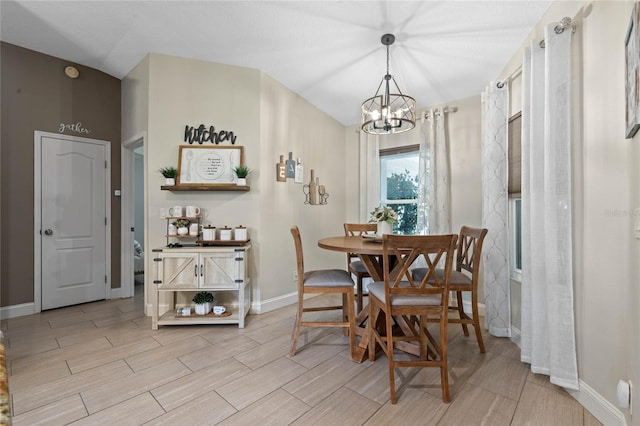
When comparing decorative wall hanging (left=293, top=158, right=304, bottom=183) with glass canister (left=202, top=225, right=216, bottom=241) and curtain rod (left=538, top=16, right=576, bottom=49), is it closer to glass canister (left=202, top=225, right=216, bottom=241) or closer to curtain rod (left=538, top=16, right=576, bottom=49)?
glass canister (left=202, top=225, right=216, bottom=241)

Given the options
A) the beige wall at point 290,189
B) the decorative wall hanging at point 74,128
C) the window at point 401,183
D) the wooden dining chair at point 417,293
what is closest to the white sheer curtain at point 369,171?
the window at point 401,183

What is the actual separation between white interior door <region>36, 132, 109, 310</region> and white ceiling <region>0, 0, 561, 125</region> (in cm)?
106

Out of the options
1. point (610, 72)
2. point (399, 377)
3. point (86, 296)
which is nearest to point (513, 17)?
point (610, 72)

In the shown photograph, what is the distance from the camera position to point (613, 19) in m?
1.49

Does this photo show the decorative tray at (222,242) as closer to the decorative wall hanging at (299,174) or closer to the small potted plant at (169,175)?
the small potted plant at (169,175)

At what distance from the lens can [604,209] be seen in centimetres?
154

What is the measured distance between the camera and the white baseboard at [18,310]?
293 cm

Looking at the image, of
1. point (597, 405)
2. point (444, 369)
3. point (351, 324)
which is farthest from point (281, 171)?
point (597, 405)

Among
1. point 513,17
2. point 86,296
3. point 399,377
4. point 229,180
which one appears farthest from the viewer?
point 86,296

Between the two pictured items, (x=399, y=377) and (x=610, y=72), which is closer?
(x=610, y=72)

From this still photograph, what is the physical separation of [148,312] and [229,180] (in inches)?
64.6

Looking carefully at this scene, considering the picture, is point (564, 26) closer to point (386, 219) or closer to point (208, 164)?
point (386, 219)

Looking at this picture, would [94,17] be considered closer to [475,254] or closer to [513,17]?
[513,17]

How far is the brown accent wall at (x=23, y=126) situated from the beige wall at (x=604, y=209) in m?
4.72
